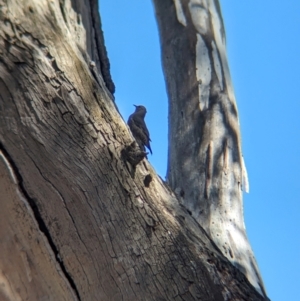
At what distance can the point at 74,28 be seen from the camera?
1.60 meters

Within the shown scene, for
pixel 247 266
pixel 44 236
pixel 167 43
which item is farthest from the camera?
pixel 167 43

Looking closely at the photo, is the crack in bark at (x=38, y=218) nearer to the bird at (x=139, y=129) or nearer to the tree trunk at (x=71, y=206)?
the tree trunk at (x=71, y=206)

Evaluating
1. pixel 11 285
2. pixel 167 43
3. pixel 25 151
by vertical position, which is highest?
pixel 167 43

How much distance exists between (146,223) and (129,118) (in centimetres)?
117

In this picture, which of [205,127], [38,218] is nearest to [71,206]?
[38,218]

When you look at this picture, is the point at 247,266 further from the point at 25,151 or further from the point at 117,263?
the point at 25,151

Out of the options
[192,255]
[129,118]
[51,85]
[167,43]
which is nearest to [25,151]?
[51,85]

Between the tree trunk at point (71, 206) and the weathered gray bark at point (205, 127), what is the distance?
0.93 meters

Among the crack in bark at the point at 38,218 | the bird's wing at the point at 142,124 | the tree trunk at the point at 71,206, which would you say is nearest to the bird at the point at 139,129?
the bird's wing at the point at 142,124

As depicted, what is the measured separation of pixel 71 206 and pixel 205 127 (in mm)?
1560

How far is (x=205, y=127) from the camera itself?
2.75m

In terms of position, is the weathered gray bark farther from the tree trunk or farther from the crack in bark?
the crack in bark

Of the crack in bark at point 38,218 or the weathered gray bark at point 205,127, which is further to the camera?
the weathered gray bark at point 205,127

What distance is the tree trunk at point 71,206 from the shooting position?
126 centimetres
